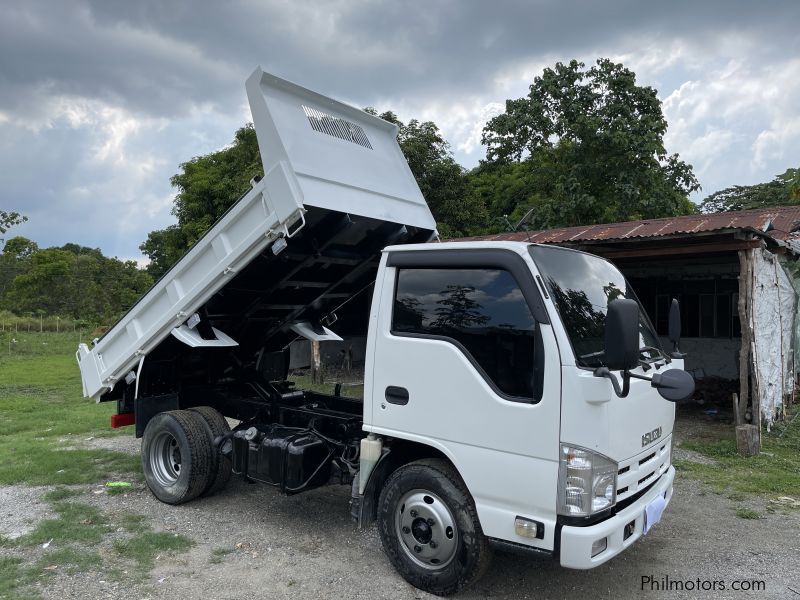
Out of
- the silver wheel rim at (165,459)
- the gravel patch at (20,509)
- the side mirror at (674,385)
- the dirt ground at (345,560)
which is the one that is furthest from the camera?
the silver wheel rim at (165,459)

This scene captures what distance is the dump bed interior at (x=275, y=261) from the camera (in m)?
4.39

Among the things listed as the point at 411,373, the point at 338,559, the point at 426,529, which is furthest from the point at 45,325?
the point at 426,529

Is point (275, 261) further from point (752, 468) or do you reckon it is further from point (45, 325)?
point (45, 325)

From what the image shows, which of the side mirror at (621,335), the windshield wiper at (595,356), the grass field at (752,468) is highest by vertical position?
the side mirror at (621,335)

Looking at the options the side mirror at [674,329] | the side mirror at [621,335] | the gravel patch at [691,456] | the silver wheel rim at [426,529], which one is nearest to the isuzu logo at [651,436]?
the side mirror at [674,329]

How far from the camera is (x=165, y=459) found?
18.7 ft

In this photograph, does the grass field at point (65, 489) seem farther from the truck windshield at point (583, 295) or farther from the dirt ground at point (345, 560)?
the truck windshield at point (583, 295)

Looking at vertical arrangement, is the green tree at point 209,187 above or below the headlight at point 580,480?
above

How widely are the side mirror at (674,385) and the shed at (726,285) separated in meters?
3.25

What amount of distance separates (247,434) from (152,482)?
1336 millimetres

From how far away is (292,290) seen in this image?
5.70 meters

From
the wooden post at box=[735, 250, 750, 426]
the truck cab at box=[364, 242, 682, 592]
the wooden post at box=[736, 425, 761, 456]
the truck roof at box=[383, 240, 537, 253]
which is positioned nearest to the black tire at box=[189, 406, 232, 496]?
the truck cab at box=[364, 242, 682, 592]

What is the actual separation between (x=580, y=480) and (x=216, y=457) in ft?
11.4

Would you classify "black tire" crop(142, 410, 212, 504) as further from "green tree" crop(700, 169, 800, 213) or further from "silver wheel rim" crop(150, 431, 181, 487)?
"green tree" crop(700, 169, 800, 213)
